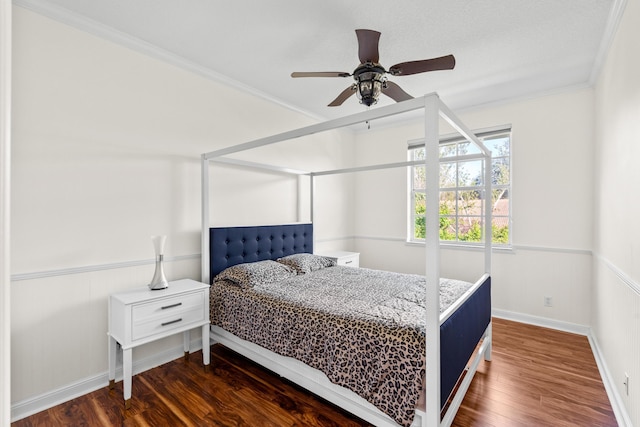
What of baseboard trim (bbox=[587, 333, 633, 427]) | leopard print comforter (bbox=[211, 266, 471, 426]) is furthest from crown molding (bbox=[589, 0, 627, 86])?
baseboard trim (bbox=[587, 333, 633, 427])

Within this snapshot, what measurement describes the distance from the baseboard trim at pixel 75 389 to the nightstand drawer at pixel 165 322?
0.53 meters

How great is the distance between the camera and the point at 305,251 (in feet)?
12.9

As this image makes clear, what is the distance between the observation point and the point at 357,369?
5.74 feet

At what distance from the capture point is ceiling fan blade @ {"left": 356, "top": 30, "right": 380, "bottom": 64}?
6.08 ft

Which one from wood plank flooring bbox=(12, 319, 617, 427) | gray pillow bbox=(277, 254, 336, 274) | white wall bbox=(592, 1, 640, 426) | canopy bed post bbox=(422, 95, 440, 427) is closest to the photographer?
canopy bed post bbox=(422, 95, 440, 427)

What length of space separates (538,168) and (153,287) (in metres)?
4.02

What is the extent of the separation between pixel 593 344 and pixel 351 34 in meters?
3.54

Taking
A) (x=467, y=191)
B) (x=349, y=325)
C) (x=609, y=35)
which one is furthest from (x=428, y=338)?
(x=467, y=191)

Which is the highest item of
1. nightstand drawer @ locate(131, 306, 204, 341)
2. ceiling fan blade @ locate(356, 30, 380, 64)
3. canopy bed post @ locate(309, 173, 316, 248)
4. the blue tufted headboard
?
ceiling fan blade @ locate(356, 30, 380, 64)

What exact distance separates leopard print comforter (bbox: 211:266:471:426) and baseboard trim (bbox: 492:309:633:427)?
1086 mm

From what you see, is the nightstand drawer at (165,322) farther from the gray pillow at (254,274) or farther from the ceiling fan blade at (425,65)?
the ceiling fan blade at (425,65)

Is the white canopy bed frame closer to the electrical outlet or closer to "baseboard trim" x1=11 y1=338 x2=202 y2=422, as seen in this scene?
"baseboard trim" x1=11 y1=338 x2=202 y2=422

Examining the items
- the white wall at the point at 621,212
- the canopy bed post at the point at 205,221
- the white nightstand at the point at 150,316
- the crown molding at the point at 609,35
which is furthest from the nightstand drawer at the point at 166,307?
the crown molding at the point at 609,35

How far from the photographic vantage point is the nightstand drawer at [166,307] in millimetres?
2150
